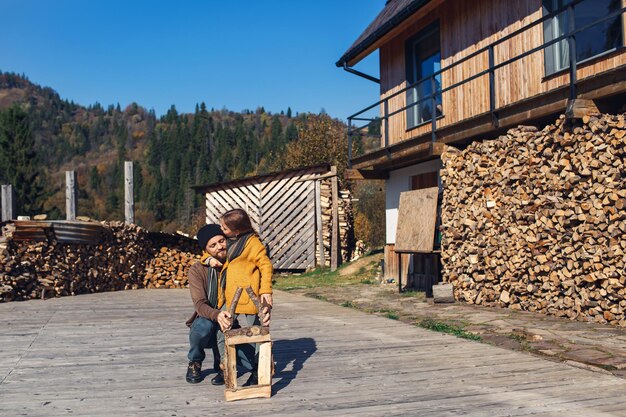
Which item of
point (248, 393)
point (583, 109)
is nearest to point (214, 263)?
point (248, 393)

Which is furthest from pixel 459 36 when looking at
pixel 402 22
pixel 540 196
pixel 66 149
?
pixel 66 149

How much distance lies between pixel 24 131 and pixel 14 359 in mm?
49899

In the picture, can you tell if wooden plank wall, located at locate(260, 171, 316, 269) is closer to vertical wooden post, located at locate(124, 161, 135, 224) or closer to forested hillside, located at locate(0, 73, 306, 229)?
vertical wooden post, located at locate(124, 161, 135, 224)

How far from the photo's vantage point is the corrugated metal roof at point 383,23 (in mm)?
13383

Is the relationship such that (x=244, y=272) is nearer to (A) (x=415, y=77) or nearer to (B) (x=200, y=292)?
(B) (x=200, y=292)

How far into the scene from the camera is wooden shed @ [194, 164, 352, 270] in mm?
19578

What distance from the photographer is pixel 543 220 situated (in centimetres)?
908

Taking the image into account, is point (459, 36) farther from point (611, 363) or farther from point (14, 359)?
point (14, 359)

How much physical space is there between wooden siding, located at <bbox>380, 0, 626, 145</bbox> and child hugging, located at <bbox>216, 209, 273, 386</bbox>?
676 cm

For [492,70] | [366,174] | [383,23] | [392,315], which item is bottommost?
[392,315]

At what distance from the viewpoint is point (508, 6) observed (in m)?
11.6

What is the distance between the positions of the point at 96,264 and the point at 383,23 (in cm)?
920

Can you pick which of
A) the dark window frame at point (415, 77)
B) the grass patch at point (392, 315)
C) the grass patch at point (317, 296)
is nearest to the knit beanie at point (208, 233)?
the grass patch at point (392, 315)

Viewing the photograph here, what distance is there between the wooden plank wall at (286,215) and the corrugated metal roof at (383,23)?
446cm
